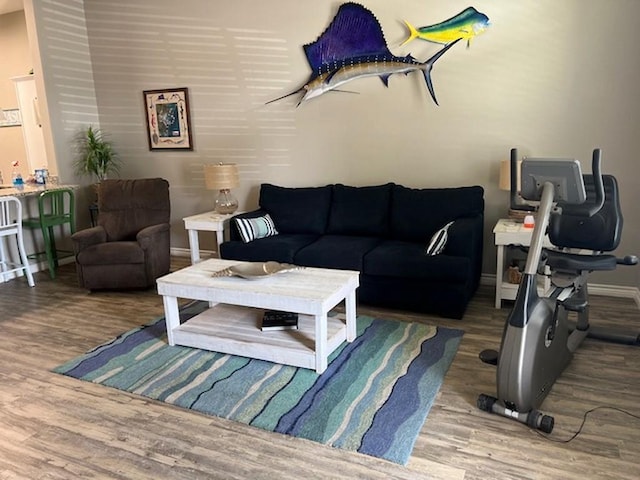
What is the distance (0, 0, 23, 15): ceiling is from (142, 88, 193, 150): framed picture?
2.04 metres

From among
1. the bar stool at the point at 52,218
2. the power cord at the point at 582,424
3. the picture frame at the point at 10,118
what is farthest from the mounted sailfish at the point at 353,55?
the picture frame at the point at 10,118

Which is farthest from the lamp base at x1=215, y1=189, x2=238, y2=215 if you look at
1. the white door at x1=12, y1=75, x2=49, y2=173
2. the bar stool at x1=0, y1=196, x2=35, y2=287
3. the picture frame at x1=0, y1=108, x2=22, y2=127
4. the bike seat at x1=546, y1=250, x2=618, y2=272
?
the picture frame at x1=0, y1=108, x2=22, y2=127

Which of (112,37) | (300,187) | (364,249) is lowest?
(364,249)

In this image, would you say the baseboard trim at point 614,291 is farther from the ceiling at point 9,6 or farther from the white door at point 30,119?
the ceiling at point 9,6

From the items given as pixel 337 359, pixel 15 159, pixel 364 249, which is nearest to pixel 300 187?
pixel 364 249

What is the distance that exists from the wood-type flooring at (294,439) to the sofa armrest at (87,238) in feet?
4.24

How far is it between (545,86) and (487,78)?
17.4 inches

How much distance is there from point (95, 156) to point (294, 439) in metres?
4.31

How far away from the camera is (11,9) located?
582 cm

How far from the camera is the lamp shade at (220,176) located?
435cm

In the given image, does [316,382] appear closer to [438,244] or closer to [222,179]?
[438,244]

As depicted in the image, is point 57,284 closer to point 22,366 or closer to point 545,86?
point 22,366

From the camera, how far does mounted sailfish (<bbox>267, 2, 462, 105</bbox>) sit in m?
4.02

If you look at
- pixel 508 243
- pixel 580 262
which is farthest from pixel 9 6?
pixel 580 262
